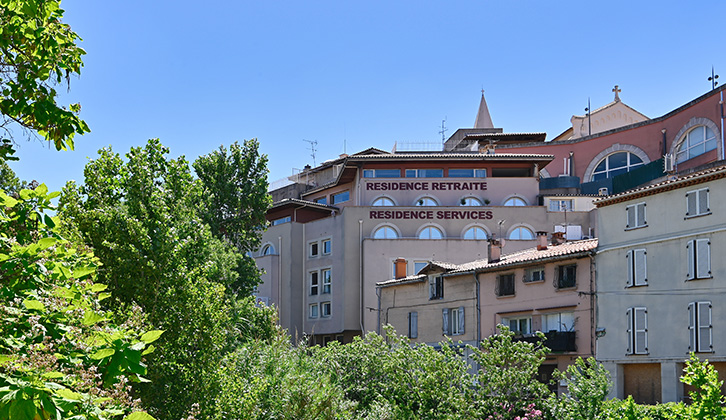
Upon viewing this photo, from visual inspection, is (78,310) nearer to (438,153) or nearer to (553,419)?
(553,419)

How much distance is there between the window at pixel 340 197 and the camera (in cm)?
6619

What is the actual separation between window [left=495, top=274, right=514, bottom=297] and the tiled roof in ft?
22.8

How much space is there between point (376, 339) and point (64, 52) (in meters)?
26.2

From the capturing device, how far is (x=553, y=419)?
27.0m

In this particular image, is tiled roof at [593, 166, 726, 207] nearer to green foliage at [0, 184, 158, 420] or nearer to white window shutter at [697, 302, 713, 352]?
white window shutter at [697, 302, 713, 352]

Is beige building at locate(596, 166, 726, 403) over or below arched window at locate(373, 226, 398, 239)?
below

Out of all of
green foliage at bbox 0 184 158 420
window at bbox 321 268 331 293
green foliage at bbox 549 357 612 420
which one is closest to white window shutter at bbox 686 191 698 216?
green foliage at bbox 549 357 612 420

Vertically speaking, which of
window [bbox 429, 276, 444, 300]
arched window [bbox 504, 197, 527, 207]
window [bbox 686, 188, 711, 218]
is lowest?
window [bbox 429, 276, 444, 300]

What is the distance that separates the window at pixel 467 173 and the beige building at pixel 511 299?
36.1ft

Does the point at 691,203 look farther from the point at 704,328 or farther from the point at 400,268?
the point at 400,268

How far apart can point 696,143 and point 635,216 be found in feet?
55.0

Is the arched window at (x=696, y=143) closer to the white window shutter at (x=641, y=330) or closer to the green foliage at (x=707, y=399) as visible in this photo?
the white window shutter at (x=641, y=330)

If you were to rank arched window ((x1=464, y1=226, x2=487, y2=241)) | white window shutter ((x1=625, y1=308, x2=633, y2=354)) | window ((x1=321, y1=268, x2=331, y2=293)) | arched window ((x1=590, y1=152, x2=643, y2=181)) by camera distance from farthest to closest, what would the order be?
arched window ((x1=590, y1=152, x2=643, y2=181)) → window ((x1=321, y1=268, x2=331, y2=293)) → arched window ((x1=464, y1=226, x2=487, y2=241)) → white window shutter ((x1=625, y1=308, x2=633, y2=354))

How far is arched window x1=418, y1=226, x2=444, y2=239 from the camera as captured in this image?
58.8 m
